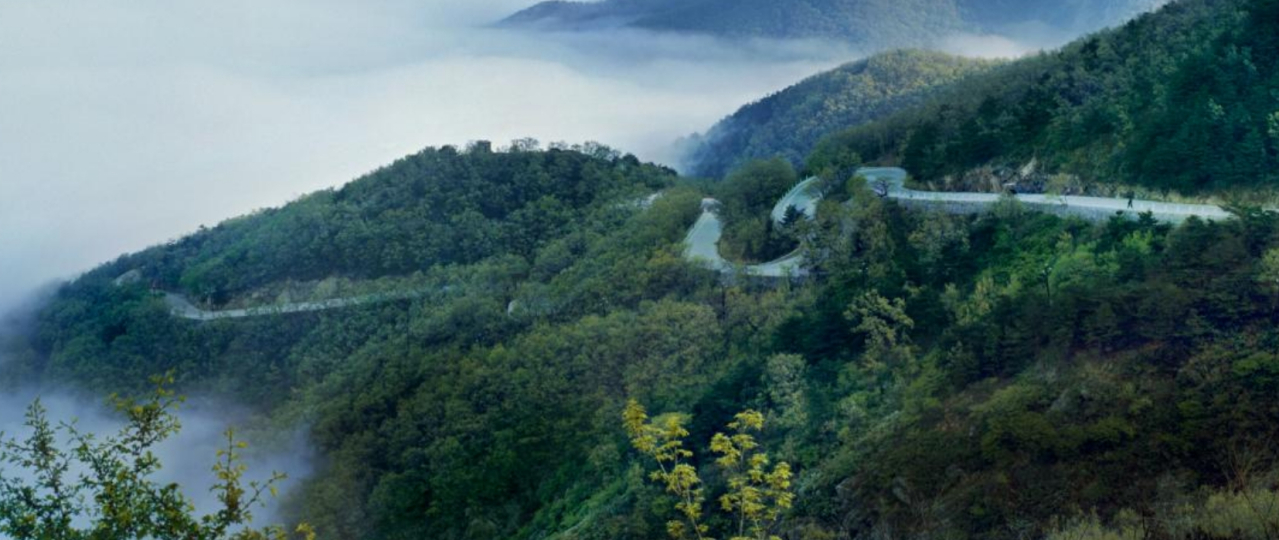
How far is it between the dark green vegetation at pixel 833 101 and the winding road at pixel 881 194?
714 inches

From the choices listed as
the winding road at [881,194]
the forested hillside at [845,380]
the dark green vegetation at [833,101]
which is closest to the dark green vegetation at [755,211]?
the winding road at [881,194]

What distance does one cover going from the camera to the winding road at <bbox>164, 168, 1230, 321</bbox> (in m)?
17.2

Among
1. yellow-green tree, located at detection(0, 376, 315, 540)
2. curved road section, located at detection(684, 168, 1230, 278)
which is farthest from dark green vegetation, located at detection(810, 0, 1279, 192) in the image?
yellow-green tree, located at detection(0, 376, 315, 540)

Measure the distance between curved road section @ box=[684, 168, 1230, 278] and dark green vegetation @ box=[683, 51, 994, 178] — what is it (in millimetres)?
19211

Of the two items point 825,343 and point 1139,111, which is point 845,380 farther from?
point 1139,111

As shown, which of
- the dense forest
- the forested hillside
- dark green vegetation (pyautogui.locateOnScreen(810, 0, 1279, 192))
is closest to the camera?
the forested hillside

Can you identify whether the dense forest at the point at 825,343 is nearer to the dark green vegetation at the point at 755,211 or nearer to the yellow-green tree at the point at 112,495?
the dark green vegetation at the point at 755,211

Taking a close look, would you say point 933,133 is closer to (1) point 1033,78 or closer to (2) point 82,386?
(1) point 1033,78

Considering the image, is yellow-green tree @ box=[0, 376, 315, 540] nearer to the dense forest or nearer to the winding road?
the dense forest

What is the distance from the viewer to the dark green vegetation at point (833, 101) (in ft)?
163

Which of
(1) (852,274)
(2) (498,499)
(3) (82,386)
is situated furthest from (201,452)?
(1) (852,274)

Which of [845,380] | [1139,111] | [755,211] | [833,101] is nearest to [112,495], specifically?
[845,380]

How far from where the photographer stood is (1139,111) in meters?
21.1

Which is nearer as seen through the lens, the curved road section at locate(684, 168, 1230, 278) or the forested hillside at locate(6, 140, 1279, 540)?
the forested hillside at locate(6, 140, 1279, 540)
